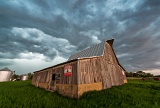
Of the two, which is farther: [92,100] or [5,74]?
[5,74]

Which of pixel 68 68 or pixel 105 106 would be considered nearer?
pixel 105 106

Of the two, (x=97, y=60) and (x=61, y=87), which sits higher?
(x=97, y=60)

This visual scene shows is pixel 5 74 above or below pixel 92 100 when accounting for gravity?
above

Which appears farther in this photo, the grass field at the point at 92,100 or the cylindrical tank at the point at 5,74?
the cylindrical tank at the point at 5,74

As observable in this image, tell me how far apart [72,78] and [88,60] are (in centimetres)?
297

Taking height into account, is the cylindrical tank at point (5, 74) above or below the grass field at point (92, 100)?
above

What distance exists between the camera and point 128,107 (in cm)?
717

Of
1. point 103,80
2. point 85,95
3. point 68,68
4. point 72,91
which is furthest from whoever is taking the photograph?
point 103,80

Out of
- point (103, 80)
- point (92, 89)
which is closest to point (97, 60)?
point (103, 80)

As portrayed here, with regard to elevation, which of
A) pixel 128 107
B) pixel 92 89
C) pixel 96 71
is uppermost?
pixel 96 71

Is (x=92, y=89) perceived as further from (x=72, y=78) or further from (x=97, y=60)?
(x=97, y=60)

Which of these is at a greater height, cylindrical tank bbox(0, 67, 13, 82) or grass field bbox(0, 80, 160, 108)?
Result: cylindrical tank bbox(0, 67, 13, 82)

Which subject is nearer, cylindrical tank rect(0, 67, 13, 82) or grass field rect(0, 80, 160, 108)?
grass field rect(0, 80, 160, 108)

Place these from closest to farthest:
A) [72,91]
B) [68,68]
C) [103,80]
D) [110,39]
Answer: [72,91] < [68,68] < [103,80] < [110,39]
